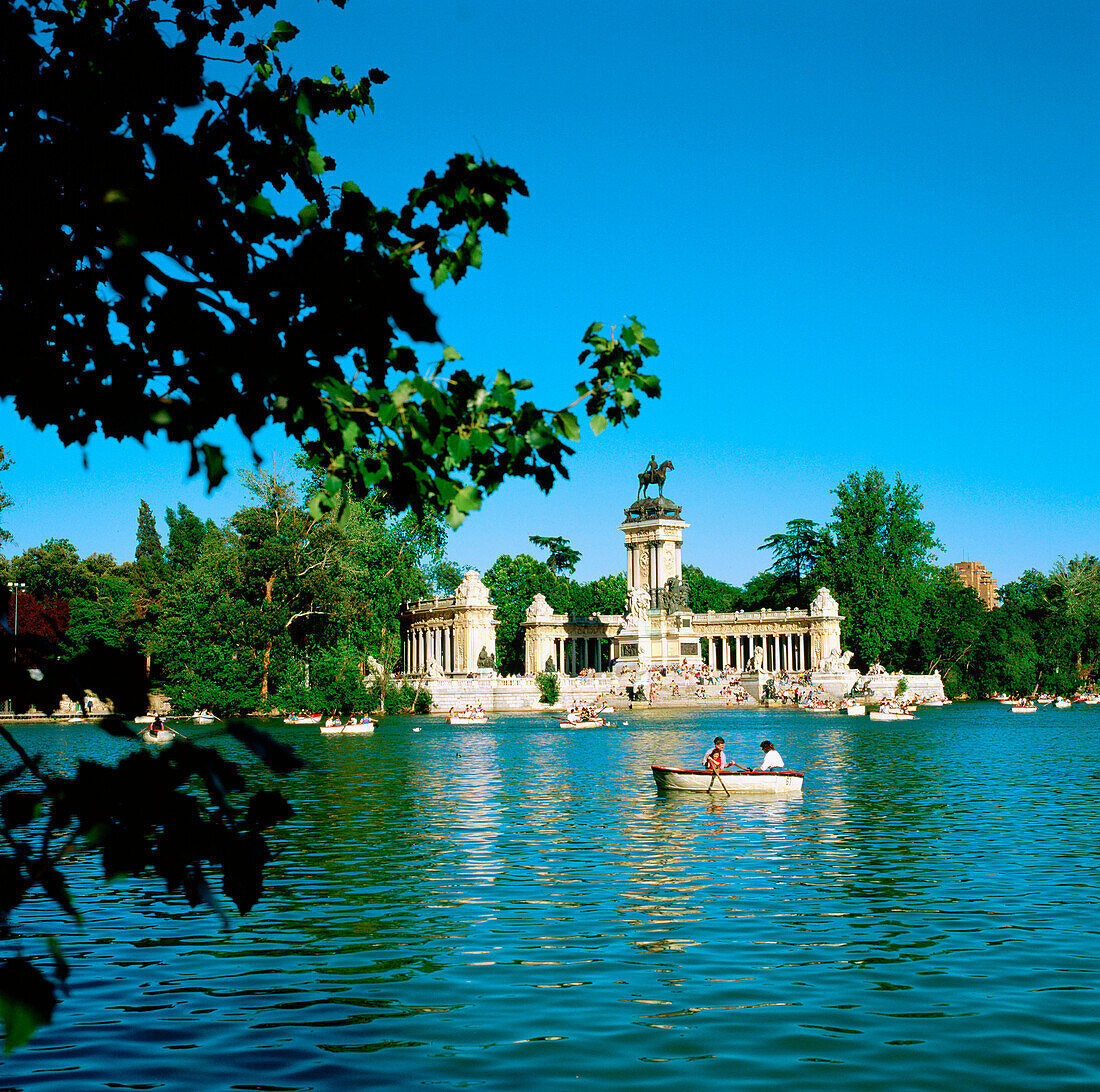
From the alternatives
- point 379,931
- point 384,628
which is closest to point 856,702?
point 384,628

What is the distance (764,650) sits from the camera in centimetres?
9719

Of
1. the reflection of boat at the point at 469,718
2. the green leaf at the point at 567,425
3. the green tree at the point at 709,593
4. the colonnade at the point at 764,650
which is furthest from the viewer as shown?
the green tree at the point at 709,593

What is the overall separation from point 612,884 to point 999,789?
15113 millimetres

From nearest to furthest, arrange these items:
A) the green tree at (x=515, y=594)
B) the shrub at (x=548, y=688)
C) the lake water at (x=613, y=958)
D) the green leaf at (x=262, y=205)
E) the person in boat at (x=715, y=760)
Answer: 1. the green leaf at (x=262, y=205)
2. the lake water at (x=613, y=958)
3. the person in boat at (x=715, y=760)
4. the shrub at (x=548, y=688)
5. the green tree at (x=515, y=594)

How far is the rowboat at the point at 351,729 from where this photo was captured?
4794 centimetres

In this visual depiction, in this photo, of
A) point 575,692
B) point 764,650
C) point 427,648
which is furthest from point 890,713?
point 427,648

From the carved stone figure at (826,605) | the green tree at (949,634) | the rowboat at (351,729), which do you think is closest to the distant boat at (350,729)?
the rowboat at (351,729)

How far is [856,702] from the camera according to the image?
70.3m

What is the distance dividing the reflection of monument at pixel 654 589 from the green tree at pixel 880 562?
41.8ft

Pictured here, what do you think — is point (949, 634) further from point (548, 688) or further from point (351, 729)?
point (351, 729)

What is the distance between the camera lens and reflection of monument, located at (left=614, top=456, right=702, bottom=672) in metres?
83.9

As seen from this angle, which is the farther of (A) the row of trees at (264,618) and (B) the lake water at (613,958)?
(A) the row of trees at (264,618)

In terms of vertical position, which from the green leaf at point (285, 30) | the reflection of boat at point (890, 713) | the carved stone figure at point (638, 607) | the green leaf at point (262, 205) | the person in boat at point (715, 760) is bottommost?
the reflection of boat at point (890, 713)

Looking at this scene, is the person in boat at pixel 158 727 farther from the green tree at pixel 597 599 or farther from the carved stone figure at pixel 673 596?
the green tree at pixel 597 599
